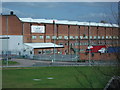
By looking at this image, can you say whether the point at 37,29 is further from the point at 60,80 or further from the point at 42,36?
the point at 60,80

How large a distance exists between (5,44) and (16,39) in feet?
11.1

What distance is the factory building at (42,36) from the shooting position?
2884 inches

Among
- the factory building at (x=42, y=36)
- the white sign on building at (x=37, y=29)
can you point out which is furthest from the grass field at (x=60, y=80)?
the white sign on building at (x=37, y=29)

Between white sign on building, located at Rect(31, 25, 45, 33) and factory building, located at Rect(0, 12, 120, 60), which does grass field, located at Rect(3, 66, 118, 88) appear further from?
white sign on building, located at Rect(31, 25, 45, 33)

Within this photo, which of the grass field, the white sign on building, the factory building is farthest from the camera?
the white sign on building

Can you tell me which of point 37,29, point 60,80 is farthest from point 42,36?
point 60,80

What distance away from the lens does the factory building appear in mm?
73250

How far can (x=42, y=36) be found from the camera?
80188mm

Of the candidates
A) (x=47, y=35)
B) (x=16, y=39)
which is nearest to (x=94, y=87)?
(x=16, y=39)

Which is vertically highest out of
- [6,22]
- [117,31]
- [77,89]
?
[6,22]

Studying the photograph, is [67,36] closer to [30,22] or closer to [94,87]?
[30,22]

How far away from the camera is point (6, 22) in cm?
7275

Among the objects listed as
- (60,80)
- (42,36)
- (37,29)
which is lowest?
(60,80)

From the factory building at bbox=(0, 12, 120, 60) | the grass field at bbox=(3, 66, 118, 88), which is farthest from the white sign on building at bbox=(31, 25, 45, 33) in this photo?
the grass field at bbox=(3, 66, 118, 88)
